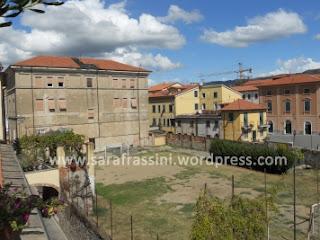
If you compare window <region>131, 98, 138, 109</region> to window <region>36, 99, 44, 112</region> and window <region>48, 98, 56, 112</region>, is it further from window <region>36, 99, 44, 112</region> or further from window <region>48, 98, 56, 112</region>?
window <region>36, 99, 44, 112</region>

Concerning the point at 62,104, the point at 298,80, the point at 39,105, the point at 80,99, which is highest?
the point at 298,80

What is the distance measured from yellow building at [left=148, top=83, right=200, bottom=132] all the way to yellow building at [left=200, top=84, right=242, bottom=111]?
115cm

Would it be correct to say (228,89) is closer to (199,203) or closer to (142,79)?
(142,79)

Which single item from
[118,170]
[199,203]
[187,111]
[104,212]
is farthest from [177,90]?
[199,203]

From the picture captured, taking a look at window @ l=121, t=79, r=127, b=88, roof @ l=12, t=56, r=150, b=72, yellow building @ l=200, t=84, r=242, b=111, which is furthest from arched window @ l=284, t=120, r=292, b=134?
window @ l=121, t=79, r=127, b=88

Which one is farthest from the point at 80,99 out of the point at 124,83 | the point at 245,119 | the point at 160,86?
the point at 160,86

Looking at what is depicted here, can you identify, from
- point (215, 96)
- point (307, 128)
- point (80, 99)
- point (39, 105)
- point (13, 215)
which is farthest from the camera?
point (215, 96)

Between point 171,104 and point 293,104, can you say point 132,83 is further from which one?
point 293,104

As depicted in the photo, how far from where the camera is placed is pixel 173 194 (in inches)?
1001

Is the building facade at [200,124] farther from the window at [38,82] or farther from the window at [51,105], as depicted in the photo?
the window at [38,82]

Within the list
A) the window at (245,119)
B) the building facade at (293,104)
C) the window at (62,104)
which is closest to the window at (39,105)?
the window at (62,104)

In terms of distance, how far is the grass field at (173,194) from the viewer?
1820 cm

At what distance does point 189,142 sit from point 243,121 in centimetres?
712

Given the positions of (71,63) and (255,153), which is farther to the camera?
(71,63)
